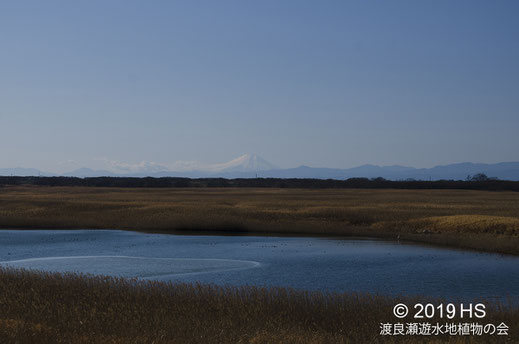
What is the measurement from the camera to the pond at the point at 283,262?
25.8 metres

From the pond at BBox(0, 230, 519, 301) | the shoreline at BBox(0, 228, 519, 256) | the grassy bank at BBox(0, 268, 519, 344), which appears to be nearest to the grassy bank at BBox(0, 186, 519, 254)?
the shoreline at BBox(0, 228, 519, 256)

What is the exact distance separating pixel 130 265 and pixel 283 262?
904 cm

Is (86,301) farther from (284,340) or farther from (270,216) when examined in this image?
(270,216)

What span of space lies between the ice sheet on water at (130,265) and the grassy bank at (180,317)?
26.8 ft

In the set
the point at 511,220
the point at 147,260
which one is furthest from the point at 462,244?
the point at 147,260

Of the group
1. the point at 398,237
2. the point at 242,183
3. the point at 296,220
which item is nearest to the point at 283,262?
the point at 398,237

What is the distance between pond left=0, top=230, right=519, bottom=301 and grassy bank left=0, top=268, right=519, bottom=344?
625 centimetres

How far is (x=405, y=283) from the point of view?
85.5 ft

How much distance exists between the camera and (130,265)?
106 feet

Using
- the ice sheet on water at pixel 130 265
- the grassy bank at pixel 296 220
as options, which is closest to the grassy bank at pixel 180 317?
the ice sheet on water at pixel 130 265

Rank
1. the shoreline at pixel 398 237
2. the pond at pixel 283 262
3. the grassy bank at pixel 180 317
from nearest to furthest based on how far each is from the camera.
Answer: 1. the grassy bank at pixel 180 317
2. the pond at pixel 283 262
3. the shoreline at pixel 398 237

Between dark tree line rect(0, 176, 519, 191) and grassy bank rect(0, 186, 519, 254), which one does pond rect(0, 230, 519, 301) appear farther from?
dark tree line rect(0, 176, 519, 191)

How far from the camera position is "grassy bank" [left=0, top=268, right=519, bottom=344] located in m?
13.6

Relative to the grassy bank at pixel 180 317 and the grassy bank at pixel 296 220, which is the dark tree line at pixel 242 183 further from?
the grassy bank at pixel 180 317
